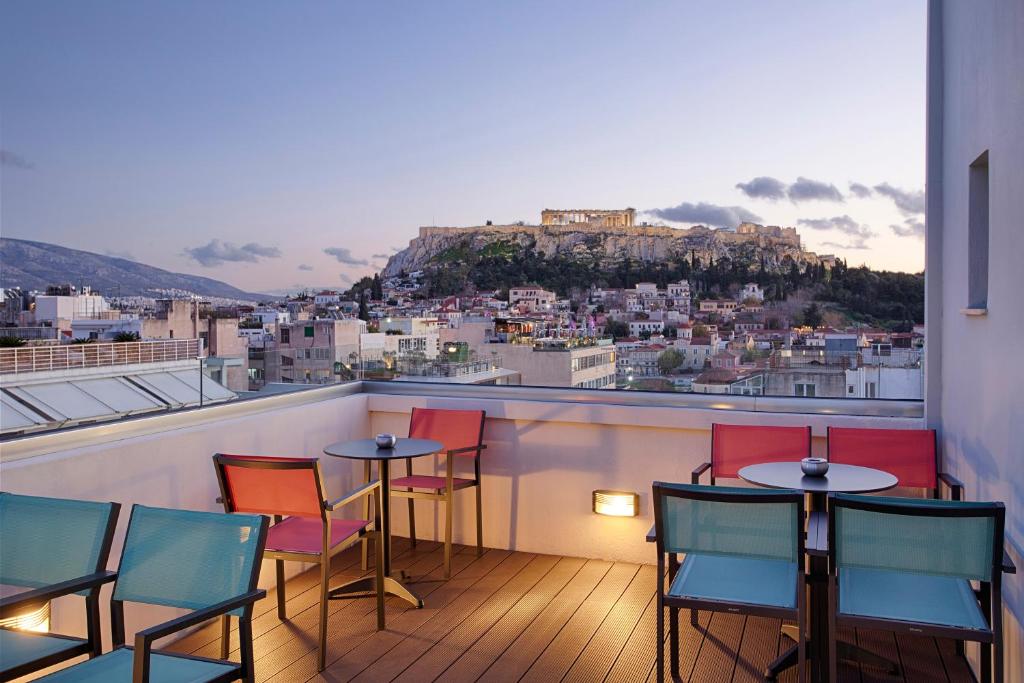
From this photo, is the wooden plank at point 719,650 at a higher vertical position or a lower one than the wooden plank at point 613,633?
lower

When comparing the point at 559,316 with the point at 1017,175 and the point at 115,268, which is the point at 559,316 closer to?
the point at 115,268

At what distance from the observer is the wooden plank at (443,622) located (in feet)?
11.6

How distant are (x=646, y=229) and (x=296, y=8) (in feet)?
9.76

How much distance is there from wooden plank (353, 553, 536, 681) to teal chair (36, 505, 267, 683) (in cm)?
117

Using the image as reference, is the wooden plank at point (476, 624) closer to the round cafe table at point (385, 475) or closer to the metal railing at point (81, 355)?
the round cafe table at point (385, 475)

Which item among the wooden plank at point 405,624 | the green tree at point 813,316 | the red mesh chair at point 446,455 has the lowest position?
the wooden plank at point 405,624

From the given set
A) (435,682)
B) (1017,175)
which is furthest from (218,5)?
(1017,175)

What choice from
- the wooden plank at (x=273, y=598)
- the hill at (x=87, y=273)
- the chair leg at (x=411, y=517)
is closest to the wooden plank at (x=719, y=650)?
the wooden plank at (x=273, y=598)

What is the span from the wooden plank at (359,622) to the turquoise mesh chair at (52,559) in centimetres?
107

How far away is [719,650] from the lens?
12.3 feet

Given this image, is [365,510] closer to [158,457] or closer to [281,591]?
[281,591]

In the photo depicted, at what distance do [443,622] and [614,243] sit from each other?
9.03 ft

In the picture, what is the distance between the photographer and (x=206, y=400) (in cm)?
445

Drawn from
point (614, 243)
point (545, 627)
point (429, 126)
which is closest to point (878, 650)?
point (545, 627)
